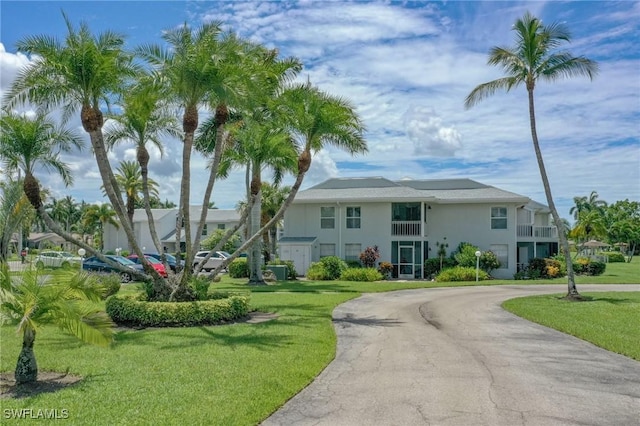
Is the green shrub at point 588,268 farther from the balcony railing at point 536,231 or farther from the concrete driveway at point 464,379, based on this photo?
A: the concrete driveway at point 464,379

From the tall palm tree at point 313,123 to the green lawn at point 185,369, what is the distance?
522 centimetres

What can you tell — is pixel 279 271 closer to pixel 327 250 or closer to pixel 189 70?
pixel 327 250

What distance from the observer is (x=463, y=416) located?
697 cm

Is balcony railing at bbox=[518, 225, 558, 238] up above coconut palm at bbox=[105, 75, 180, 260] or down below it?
below

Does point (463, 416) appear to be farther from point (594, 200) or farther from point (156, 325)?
point (594, 200)

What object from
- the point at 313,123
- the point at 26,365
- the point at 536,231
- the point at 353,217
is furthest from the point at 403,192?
the point at 26,365

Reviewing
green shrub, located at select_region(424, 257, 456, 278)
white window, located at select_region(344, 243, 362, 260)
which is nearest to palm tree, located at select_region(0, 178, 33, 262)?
white window, located at select_region(344, 243, 362, 260)

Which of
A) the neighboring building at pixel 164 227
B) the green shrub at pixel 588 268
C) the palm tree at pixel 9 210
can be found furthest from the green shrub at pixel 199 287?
the neighboring building at pixel 164 227

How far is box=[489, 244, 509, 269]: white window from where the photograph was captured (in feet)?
116

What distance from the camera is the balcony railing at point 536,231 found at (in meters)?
36.6

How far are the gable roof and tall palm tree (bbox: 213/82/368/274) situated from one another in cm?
1607

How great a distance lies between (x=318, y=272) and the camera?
32312 mm

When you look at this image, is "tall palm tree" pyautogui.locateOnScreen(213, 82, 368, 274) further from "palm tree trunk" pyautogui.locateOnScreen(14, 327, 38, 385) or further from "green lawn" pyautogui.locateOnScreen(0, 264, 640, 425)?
"palm tree trunk" pyautogui.locateOnScreen(14, 327, 38, 385)

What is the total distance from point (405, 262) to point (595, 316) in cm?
1883
